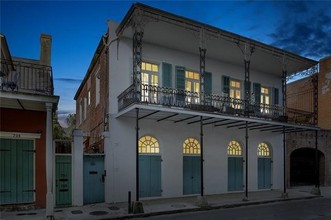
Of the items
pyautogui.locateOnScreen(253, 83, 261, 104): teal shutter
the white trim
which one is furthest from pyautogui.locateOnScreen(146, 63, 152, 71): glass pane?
pyautogui.locateOnScreen(253, 83, 261, 104): teal shutter

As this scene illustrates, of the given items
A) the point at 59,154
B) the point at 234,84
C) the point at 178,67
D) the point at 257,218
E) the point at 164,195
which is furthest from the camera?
the point at 234,84

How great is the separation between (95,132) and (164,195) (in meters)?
4.90

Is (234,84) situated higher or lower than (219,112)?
higher

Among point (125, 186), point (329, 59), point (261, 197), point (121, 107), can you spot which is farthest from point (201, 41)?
point (329, 59)

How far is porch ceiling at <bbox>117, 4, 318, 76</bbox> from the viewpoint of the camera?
12.5 m

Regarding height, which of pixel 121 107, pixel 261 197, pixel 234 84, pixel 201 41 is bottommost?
pixel 261 197

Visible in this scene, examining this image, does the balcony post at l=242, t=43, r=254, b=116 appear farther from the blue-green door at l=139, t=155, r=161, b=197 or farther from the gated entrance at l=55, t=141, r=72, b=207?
the gated entrance at l=55, t=141, r=72, b=207

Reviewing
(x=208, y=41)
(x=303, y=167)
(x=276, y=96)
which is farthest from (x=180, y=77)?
(x=303, y=167)

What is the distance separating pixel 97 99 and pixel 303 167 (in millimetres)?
13976

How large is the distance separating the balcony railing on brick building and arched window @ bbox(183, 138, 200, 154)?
7120 millimetres

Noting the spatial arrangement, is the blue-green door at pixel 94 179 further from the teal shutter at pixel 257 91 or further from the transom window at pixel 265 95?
the transom window at pixel 265 95

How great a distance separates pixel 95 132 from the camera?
52.6ft

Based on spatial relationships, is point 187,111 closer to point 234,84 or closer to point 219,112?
point 219,112

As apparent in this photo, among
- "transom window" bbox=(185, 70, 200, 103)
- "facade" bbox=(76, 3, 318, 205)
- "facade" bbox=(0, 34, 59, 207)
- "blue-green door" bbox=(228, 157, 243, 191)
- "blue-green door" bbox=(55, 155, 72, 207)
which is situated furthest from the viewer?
"blue-green door" bbox=(228, 157, 243, 191)
